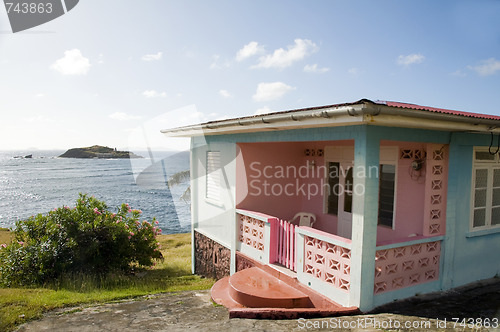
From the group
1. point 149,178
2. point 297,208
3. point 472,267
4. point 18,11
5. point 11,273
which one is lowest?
point 149,178

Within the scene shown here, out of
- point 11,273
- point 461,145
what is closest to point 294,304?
point 461,145

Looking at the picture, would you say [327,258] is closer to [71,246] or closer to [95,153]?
[71,246]

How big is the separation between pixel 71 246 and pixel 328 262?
750 centimetres

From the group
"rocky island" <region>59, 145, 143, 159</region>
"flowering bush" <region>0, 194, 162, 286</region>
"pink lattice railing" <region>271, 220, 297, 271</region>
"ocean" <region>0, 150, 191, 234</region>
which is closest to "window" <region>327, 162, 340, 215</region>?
"pink lattice railing" <region>271, 220, 297, 271</region>

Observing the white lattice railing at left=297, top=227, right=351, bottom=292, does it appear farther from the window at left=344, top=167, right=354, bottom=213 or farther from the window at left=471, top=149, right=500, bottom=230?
the window at left=471, top=149, right=500, bottom=230

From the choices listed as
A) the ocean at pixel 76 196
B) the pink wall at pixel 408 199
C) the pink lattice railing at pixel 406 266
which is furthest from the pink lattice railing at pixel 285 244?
the ocean at pixel 76 196

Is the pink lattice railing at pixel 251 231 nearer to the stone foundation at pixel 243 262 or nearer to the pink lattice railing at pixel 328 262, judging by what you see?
the stone foundation at pixel 243 262

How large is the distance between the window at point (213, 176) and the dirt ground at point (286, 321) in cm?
302

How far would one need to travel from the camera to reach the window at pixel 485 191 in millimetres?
6098

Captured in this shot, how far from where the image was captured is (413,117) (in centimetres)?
438

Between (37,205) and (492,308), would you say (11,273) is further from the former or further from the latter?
(37,205)

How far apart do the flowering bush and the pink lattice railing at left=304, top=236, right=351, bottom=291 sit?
6765mm

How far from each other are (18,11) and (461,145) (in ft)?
31.7

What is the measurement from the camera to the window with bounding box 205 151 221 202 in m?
8.76
